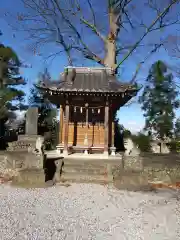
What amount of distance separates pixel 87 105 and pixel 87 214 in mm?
8125

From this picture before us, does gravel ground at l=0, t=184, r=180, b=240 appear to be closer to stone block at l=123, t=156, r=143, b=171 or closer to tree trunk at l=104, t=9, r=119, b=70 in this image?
stone block at l=123, t=156, r=143, b=171

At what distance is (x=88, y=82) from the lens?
1362 cm

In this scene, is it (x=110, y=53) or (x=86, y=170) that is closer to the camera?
(x=86, y=170)

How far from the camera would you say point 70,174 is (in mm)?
10008

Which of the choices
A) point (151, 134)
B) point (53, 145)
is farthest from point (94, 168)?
point (151, 134)

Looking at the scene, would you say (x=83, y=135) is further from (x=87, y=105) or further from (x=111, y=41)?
(x=111, y=41)

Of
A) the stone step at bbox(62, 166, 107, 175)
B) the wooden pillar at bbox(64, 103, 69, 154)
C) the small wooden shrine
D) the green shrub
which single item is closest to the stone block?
the stone step at bbox(62, 166, 107, 175)

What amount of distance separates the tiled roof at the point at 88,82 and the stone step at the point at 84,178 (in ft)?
14.1

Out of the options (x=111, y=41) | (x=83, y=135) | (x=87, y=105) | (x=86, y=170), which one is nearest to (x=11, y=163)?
(x=86, y=170)

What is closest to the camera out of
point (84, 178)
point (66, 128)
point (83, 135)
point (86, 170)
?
point (84, 178)

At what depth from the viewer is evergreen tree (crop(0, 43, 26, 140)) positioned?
19.2 m

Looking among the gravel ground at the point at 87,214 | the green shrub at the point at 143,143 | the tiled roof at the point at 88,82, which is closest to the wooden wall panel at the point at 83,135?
the tiled roof at the point at 88,82

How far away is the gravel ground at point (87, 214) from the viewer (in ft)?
15.0

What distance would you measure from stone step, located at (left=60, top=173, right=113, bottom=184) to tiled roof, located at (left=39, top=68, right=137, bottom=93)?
14.1ft
